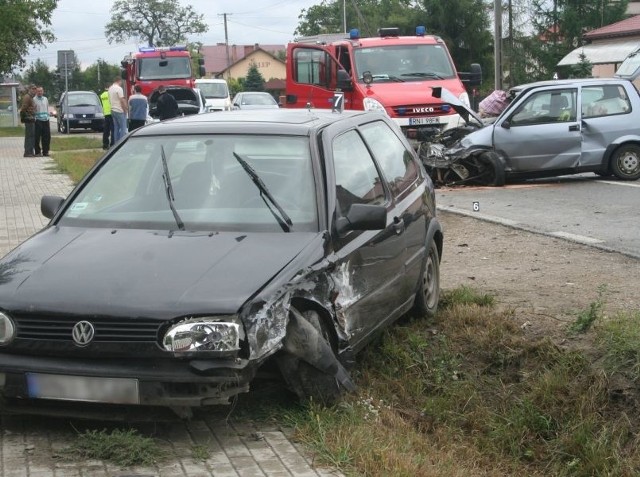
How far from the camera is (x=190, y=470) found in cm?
462

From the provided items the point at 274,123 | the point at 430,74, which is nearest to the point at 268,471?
the point at 274,123

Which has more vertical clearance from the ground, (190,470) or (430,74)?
(430,74)

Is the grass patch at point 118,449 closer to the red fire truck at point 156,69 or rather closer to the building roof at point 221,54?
the red fire truck at point 156,69

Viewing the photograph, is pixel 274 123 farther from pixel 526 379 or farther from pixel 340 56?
pixel 340 56

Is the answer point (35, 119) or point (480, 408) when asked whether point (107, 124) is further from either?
point (480, 408)

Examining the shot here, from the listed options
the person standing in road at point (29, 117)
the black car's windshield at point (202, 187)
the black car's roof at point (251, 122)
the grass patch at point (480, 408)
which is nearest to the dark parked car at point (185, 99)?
the person standing in road at point (29, 117)

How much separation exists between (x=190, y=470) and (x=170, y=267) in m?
1.08

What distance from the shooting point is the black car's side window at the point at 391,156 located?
717 cm

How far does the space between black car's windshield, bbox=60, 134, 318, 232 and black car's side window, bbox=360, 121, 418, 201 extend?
3.24ft

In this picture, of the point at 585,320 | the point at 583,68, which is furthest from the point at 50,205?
the point at 583,68

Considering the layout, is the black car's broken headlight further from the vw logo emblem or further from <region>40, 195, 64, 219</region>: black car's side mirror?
<region>40, 195, 64, 219</region>: black car's side mirror

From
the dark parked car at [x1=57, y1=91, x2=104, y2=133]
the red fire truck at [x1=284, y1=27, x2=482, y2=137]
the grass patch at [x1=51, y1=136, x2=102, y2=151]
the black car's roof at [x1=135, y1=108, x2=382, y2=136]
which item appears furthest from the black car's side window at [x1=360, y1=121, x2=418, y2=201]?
the dark parked car at [x1=57, y1=91, x2=104, y2=133]

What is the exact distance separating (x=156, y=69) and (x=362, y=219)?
2883cm

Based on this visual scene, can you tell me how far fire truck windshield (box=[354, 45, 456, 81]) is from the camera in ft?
64.5
